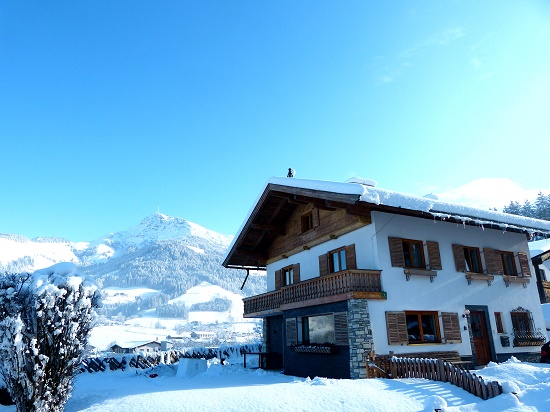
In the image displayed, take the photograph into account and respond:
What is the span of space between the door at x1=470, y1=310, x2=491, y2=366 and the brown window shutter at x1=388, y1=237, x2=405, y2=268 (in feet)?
14.4

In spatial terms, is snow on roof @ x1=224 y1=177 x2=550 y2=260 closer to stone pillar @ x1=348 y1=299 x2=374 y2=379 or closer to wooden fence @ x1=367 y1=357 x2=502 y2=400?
stone pillar @ x1=348 y1=299 x2=374 y2=379

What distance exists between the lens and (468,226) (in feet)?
60.6

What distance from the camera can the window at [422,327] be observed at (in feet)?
50.3

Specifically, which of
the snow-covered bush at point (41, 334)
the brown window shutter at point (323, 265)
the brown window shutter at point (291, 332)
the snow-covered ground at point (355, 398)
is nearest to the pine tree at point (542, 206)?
the brown window shutter at point (323, 265)

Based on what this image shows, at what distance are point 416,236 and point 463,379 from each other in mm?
7025

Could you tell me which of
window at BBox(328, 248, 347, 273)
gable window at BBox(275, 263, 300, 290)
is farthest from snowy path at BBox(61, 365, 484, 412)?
gable window at BBox(275, 263, 300, 290)

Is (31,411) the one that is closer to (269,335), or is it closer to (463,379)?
(463,379)

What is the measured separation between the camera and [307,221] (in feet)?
66.1

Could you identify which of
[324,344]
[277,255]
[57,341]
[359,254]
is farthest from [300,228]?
[57,341]

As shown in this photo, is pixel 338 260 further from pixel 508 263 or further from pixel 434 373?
pixel 508 263

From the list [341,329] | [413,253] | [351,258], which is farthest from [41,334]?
[413,253]

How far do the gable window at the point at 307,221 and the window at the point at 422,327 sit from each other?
6.23 m

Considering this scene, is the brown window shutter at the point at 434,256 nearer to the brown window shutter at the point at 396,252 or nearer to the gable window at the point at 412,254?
the gable window at the point at 412,254

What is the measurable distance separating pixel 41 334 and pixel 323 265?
1135 centimetres
